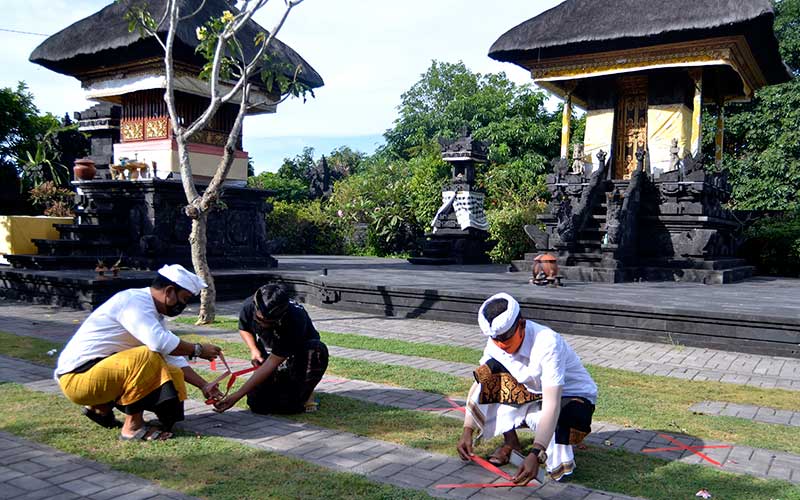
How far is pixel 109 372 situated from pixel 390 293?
6494 mm

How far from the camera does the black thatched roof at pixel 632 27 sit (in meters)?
13.3

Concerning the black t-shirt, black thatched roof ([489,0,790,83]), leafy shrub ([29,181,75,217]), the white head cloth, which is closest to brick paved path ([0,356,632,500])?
the black t-shirt

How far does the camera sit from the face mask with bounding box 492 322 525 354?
3565mm

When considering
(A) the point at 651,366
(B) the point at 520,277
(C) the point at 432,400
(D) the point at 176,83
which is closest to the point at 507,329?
(C) the point at 432,400

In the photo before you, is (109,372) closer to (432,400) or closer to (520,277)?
(432,400)

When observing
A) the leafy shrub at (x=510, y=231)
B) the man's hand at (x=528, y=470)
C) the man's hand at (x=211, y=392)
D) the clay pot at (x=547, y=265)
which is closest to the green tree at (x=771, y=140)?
the leafy shrub at (x=510, y=231)

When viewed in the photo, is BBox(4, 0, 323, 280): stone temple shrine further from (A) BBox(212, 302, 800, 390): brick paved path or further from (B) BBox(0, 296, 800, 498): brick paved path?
(A) BBox(212, 302, 800, 390): brick paved path

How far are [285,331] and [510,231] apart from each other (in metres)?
14.5

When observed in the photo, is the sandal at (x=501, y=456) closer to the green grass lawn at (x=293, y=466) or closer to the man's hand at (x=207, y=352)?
Answer: the green grass lawn at (x=293, y=466)

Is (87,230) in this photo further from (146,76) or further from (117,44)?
(117,44)

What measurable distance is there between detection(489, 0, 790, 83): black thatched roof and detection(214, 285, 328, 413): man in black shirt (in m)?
12.1

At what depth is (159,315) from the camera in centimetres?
418

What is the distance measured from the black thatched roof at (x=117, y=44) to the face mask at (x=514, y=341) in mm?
11038

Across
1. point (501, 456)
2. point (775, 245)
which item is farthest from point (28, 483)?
point (775, 245)
